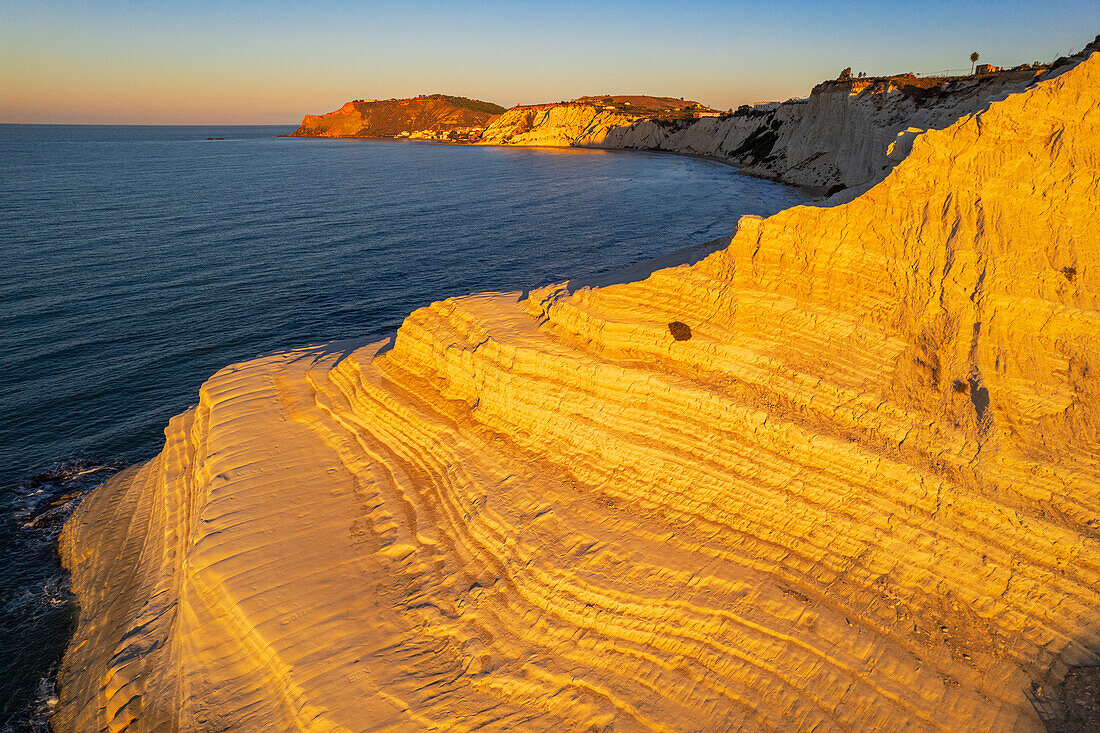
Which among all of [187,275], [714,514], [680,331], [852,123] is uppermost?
[852,123]

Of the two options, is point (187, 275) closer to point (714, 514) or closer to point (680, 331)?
point (680, 331)

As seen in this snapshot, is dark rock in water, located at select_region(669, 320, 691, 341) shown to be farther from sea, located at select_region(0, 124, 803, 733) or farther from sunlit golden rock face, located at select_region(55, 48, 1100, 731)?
sea, located at select_region(0, 124, 803, 733)

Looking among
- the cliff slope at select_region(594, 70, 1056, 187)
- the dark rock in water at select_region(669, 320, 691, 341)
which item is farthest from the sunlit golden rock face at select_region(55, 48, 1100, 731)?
the cliff slope at select_region(594, 70, 1056, 187)

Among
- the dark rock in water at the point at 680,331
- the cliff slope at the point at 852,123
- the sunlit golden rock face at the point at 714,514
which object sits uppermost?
the cliff slope at the point at 852,123

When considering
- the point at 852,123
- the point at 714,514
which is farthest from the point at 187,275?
the point at 852,123

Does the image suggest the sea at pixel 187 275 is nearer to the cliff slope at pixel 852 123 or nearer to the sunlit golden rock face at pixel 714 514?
A: the sunlit golden rock face at pixel 714 514

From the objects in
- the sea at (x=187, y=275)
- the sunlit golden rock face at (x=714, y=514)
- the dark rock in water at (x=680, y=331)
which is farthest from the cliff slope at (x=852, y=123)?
the dark rock in water at (x=680, y=331)
